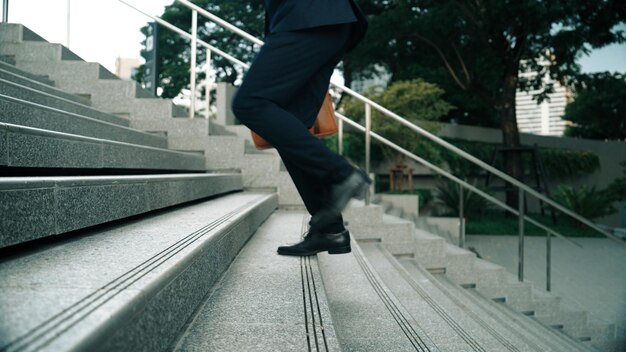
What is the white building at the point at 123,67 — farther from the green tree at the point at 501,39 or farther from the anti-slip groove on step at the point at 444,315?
the green tree at the point at 501,39

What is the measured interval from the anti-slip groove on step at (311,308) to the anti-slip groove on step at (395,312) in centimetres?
36

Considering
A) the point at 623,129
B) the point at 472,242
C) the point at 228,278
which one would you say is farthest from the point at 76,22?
the point at 623,129

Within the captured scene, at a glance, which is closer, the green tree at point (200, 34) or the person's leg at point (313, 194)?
the person's leg at point (313, 194)

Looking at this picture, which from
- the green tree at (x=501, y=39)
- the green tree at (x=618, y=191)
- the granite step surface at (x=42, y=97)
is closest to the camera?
the granite step surface at (x=42, y=97)

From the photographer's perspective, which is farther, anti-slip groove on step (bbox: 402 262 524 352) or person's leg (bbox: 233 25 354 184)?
anti-slip groove on step (bbox: 402 262 524 352)

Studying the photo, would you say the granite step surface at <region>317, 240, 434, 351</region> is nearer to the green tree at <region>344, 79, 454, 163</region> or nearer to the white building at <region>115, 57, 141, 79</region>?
the white building at <region>115, 57, 141, 79</region>

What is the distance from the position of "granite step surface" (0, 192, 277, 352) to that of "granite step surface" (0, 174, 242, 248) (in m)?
0.06

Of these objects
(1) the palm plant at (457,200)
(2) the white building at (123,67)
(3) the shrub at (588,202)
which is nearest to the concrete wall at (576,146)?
(3) the shrub at (588,202)

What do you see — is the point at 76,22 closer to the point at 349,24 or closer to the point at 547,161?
the point at 349,24

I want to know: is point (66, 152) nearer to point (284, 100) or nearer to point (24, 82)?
point (284, 100)

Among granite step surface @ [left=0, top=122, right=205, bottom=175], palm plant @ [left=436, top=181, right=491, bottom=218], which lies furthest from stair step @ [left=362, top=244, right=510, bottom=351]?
palm plant @ [left=436, top=181, right=491, bottom=218]

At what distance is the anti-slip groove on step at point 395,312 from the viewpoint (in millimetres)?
1497

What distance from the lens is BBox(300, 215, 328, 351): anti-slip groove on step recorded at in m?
1.08

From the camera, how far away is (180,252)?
1.20m
